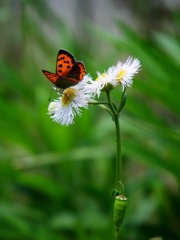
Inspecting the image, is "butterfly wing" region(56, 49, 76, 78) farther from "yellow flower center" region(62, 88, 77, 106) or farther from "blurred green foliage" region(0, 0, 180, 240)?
"blurred green foliage" region(0, 0, 180, 240)

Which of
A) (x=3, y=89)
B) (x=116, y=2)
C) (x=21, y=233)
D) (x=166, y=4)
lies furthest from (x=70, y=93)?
(x=116, y=2)

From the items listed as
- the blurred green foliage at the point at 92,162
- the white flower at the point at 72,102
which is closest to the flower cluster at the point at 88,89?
the white flower at the point at 72,102

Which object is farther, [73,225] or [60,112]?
[73,225]

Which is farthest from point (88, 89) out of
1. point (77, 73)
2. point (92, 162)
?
point (92, 162)

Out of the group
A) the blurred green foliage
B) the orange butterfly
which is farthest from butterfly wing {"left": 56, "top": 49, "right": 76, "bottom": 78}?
the blurred green foliage

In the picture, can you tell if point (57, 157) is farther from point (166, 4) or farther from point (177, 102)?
point (166, 4)

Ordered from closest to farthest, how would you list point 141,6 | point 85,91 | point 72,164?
1. point 85,91
2. point 72,164
3. point 141,6

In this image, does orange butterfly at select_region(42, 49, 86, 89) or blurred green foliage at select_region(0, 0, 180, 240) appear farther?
blurred green foliage at select_region(0, 0, 180, 240)
